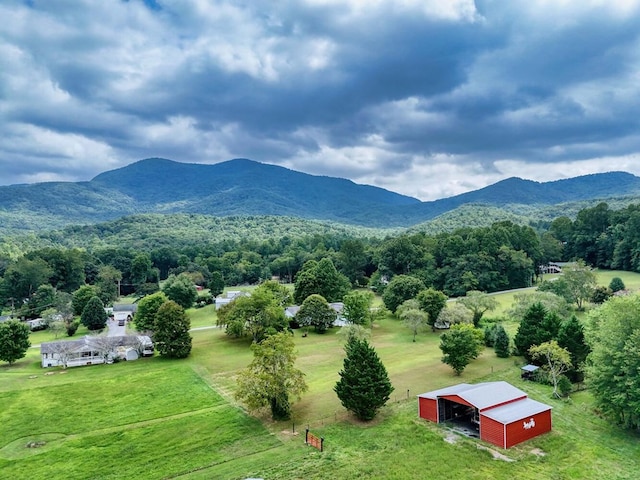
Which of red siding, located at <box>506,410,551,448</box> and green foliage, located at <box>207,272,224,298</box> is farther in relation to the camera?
green foliage, located at <box>207,272,224,298</box>

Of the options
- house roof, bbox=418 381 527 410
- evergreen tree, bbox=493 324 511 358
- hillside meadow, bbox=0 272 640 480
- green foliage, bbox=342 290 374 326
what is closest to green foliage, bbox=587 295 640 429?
hillside meadow, bbox=0 272 640 480

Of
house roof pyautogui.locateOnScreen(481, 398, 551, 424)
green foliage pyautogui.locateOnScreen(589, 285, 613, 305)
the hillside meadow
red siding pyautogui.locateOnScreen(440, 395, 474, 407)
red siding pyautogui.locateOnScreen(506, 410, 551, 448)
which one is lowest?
the hillside meadow

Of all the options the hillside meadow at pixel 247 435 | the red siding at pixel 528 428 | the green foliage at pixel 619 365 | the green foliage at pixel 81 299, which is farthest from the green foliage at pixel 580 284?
the green foliage at pixel 81 299

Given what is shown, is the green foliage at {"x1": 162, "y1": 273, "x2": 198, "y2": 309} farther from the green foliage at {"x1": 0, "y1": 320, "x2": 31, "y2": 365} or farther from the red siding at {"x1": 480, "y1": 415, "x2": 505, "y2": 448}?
the red siding at {"x1": 480, "y1": 415, "x2": 505, "y2": 448}

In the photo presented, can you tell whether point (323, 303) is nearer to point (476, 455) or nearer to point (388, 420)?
point (388, 420)

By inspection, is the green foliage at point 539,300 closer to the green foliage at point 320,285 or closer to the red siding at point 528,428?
the red siding at point 528,428

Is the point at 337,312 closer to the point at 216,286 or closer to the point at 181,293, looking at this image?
the point at 181,293
